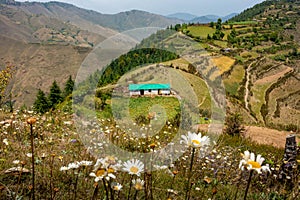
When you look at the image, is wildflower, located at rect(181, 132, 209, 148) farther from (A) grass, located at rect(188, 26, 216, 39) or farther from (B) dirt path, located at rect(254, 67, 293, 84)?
(A) grass, located at rect(188, 26, 216, 39)

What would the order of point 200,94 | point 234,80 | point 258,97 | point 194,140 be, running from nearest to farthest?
point 194,140
point 200,94
point 258,97
point 234,80

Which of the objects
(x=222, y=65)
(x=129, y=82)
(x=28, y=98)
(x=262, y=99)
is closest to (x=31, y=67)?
(x=28, y=98)

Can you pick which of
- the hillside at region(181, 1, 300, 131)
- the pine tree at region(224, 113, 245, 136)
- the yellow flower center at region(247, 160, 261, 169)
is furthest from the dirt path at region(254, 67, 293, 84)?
the yellow flower center at region(247, 160, 261, 169)

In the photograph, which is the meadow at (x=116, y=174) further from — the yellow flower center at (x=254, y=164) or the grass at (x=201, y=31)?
the grass at (x=201, y=31)

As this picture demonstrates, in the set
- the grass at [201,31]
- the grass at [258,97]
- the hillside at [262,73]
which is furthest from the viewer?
the grass at [201,31]

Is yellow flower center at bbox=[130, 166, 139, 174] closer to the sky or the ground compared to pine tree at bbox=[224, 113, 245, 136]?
closer to the sky

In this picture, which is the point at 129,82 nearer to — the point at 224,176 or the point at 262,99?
the point at 224,176

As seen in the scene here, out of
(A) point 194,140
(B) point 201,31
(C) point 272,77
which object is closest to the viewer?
(A) point 194,140

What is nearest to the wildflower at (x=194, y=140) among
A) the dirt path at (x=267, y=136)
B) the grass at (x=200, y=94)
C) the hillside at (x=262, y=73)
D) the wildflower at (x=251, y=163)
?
the wildflower at (x=251, y=163)

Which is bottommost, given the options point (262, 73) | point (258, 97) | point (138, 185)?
point (258, 97)

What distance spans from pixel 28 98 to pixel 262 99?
96590 mm

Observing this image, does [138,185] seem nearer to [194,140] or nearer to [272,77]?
[194,140]

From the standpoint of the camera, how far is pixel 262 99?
54750mm

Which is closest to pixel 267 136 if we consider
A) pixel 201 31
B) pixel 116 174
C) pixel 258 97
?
pixel 116 174
